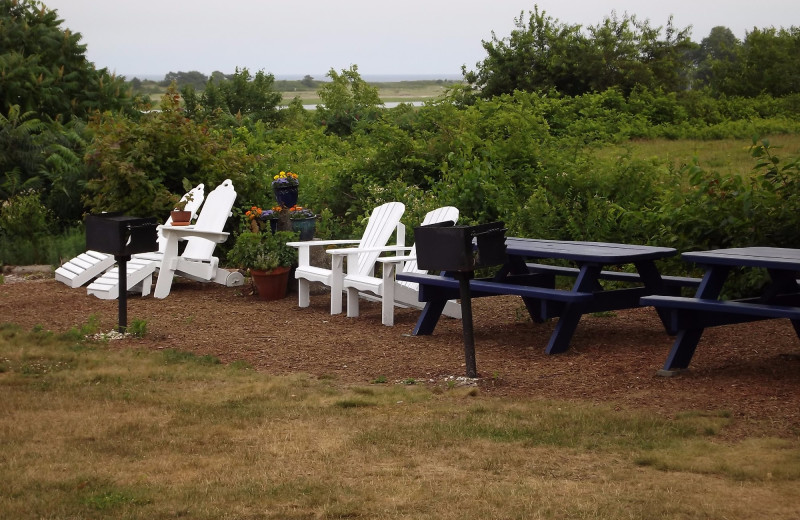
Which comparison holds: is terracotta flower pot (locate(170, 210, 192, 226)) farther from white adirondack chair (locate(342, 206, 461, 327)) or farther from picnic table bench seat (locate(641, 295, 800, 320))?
picnic table bench seat (locate(641, 295, 800, 320))

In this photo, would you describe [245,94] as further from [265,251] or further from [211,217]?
[265,251]

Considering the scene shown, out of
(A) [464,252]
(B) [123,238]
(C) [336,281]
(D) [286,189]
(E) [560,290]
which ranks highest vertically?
(A) [464,252]

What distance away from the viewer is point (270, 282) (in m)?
9.28

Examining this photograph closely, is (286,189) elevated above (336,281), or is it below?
above

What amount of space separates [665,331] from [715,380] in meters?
1.54

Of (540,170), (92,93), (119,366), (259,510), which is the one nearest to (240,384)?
(119,366)

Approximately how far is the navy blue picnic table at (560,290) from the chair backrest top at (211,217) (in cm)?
289

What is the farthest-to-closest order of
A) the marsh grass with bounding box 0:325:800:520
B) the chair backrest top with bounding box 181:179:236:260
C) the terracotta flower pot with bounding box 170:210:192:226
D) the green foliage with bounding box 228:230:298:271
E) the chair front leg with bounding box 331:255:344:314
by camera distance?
the terracotta flower pot with bounding box 170:210:192:226
the chair backrest top with bounding box 181:179:236:260
the green foliage with bounding box 228:230:298:271
the chair front leg with bounding box 331:255:344:314
the marsh grass with bounding box 0:325:800:520

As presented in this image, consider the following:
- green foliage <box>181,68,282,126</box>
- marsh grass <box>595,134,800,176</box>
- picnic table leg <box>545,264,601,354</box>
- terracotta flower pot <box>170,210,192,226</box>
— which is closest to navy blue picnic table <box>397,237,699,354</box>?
picnic table leg <box>545,264,601,354</box>

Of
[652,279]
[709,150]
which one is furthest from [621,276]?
[709,150]

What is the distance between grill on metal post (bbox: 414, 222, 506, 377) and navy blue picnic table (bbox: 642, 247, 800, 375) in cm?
96

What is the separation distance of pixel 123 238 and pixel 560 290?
314 cm

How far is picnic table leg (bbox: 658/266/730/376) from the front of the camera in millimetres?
5754

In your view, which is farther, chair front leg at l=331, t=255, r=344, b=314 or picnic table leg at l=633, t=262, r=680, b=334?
chair front leg at l=331, t=255, r=344, b=314
